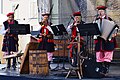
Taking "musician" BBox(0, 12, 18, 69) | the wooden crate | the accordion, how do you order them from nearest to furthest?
the accordion, the wooden crate, "musician" BBox(0, 12, 18, 69)

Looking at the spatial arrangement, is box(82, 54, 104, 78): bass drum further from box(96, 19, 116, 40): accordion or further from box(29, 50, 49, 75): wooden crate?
box(29, 50, 49, 75): wooden crate

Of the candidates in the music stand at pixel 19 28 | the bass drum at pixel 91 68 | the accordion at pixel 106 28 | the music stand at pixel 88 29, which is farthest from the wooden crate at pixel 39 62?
the accordion at pixel 106 28

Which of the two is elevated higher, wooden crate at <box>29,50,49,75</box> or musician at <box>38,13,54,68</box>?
musician at <box>38,13,54,68</box>

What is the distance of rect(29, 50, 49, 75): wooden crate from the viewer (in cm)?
738

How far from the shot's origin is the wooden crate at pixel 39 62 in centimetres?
738

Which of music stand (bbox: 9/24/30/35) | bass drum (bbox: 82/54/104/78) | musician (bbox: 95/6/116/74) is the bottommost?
bass drum (bbox: 82/54/104/78)

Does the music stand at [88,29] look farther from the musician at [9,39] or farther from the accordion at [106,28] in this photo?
the musician at [9,39]

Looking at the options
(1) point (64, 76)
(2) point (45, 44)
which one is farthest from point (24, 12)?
(1) point (64, 76)

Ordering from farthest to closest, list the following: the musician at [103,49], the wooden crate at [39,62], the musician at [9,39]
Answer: the musician at [9,39] → the wooden crate at [39,62] → the musician at [103,49]

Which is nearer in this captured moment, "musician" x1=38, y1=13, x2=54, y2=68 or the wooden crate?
the wooden crate

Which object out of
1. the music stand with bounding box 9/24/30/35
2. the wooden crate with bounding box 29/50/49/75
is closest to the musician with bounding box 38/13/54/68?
the music stand with bounding box 9/24/30/35

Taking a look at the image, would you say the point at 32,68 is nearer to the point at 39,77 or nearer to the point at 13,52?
the point at 39,77

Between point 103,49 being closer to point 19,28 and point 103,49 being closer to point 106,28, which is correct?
point 106,28

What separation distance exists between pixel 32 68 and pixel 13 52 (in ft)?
4.82
